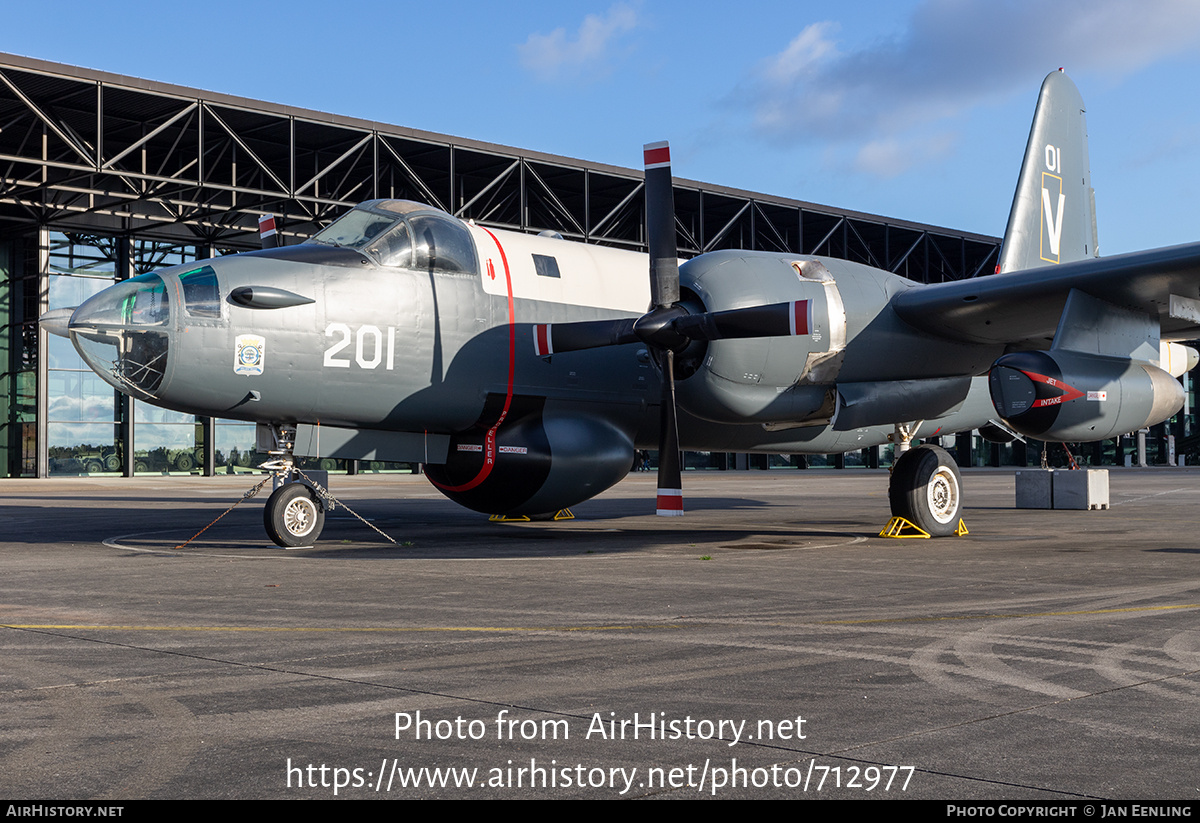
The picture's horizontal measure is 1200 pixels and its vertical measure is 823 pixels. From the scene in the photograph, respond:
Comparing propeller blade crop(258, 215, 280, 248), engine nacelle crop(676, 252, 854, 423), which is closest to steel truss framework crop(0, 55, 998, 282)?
propeller blade crop(258, 215, 280, 248)

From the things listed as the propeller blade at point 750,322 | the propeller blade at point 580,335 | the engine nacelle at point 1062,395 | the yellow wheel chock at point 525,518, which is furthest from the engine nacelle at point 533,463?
the engine nacelle at point 1062,395

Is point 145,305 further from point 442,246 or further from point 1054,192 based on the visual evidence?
point 1054,192

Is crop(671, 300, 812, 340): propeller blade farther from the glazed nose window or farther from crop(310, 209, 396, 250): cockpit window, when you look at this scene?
the glazed nose window

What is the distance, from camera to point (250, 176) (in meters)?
49.1

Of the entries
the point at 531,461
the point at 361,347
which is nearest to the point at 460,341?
the point at 361,347

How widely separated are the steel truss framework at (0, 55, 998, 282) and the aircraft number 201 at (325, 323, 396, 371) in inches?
1132

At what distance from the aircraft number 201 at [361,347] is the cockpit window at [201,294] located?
1483 mm

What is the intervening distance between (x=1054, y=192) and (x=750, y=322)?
429 inches

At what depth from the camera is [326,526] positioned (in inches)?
787

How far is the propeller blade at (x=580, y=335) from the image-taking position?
15.0 meters

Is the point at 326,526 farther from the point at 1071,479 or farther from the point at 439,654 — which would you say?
the point at 1071,479

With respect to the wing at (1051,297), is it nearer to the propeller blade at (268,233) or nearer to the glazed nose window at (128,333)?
the propeller blade at (268,233)
